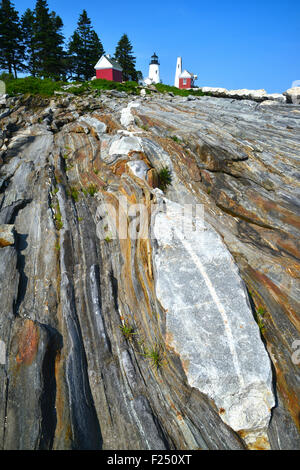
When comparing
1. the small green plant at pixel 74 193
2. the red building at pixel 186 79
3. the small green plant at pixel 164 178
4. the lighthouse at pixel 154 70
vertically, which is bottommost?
the small green plant at pixel 74 193

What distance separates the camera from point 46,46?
158 ft

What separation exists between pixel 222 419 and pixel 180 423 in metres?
0.95

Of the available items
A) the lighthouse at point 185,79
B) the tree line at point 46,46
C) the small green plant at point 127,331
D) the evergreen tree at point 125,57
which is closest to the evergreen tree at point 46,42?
the tree line at point 46,46

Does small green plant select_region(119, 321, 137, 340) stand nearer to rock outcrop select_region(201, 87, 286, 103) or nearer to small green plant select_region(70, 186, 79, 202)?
small green plant select_region(70, 186, 79, 202)

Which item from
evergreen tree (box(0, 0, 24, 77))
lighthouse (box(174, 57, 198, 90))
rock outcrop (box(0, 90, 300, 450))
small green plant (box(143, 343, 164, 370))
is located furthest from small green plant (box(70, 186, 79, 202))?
lighthouse (box(174, 57, 198, 90))

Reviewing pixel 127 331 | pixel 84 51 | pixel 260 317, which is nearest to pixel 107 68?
pixel 84 51

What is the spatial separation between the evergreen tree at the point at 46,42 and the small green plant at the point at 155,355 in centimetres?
5903

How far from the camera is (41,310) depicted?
6.79 m

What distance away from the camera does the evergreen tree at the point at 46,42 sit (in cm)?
4797

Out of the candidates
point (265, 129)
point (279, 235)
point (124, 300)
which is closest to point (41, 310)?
point (124, 300)

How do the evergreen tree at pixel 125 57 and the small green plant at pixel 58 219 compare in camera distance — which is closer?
the small green plant at pixel 58 219

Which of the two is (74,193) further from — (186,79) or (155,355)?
(186,79)

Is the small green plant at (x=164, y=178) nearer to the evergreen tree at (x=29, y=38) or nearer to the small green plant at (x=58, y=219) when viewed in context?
the small green plant at (x=58, y=219)

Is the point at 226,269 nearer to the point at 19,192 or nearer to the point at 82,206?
the point at 82,206
